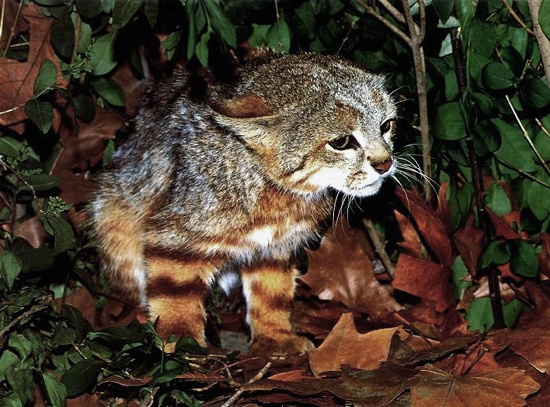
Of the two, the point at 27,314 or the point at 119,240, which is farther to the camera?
the point at 119,240

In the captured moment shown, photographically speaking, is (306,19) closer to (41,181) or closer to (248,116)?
(248,116)

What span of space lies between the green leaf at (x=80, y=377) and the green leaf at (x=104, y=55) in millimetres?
1552

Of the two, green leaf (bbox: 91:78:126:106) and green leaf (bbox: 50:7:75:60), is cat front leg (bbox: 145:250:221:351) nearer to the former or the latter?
green leaf (bbox: 91:78:126:106)

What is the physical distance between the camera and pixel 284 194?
348 centimetres

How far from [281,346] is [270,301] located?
0.77 ft

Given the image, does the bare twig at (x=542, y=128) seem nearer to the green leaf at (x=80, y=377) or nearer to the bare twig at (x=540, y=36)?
the bare twig at (x=540, y=36)

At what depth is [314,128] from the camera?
10.7ft

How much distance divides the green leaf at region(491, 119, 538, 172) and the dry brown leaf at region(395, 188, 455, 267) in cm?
44

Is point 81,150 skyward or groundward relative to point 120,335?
skyward

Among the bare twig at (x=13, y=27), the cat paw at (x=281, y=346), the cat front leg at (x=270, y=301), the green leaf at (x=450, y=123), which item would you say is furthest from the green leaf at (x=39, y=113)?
the green leaf at (x=450, y=123)

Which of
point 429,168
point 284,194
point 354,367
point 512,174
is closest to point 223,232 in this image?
point 284,194

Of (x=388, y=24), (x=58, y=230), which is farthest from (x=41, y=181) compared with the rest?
(x=388, y=24)

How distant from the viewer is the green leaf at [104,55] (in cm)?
398

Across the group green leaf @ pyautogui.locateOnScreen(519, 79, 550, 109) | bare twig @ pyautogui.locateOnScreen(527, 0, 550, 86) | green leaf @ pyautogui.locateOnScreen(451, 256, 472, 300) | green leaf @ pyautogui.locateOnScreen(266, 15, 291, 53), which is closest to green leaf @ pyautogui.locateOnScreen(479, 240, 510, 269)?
Answer: green leaf @ pyautogui.locateOnScreen(451, 256, 472, 300)
